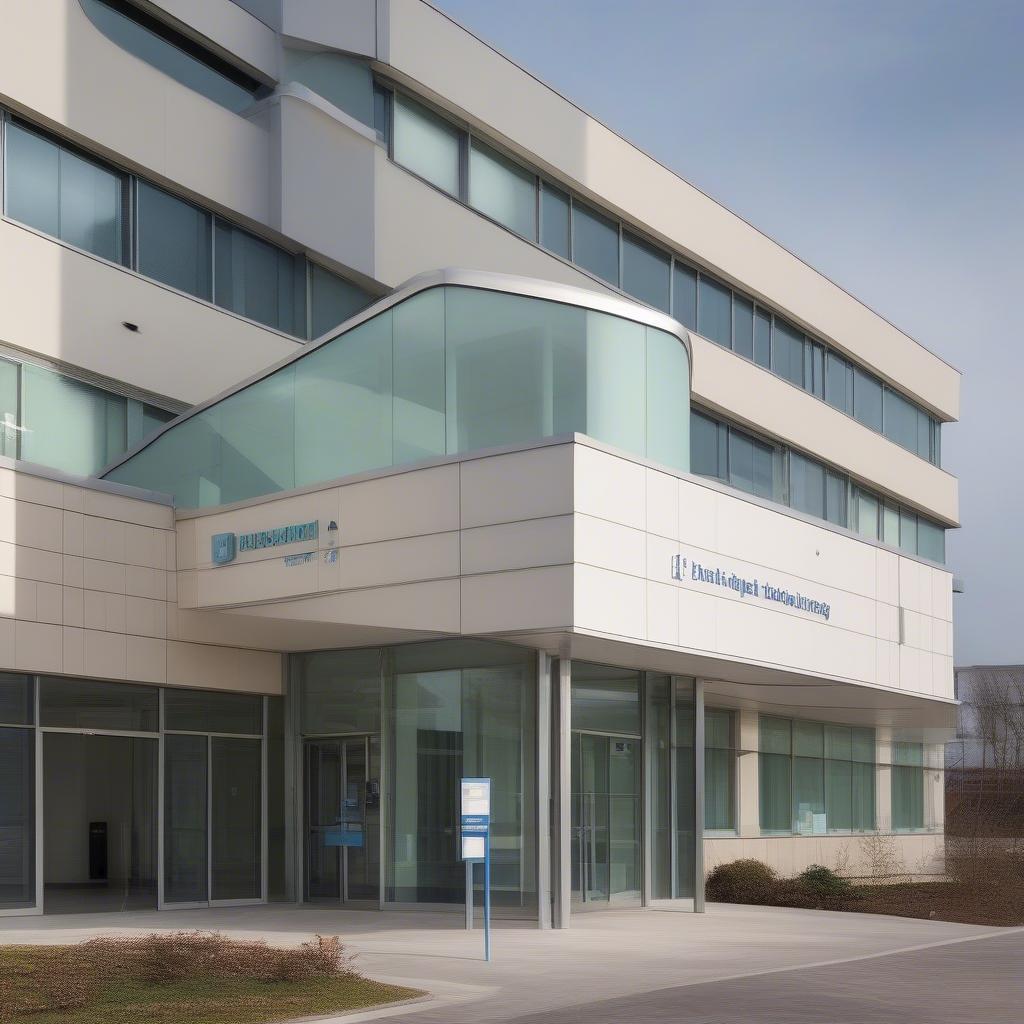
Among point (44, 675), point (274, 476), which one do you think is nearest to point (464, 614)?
point (274, 476)

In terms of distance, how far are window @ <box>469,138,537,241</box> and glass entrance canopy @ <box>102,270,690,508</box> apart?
11.1 meters

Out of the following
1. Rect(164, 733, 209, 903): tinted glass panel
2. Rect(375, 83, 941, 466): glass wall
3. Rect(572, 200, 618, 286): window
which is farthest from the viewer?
Rect(572, 200, 618, 286): window

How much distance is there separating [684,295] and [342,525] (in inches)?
758

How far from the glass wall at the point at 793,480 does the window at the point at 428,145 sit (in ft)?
29.3

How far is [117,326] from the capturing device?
961 inches

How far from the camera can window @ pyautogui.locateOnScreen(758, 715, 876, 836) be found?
34562mm

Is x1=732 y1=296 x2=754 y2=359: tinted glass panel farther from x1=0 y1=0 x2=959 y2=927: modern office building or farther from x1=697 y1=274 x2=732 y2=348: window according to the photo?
x1=0 y1=0 x2=959 y2=927: modern office building

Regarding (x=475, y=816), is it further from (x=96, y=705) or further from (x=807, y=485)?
(x=807, y=485)

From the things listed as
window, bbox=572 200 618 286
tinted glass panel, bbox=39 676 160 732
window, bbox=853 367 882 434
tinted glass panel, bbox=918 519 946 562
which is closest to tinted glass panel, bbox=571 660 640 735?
tinted glass panel, bbox=39 676 160 732

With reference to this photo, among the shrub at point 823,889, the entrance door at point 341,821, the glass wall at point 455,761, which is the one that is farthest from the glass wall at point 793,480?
the glass wall at point 455,761

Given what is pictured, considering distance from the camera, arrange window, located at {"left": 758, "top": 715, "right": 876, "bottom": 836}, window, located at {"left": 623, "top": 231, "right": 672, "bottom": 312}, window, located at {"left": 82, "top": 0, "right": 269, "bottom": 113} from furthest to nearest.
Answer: window, located at {"left": 623, "top": 231, "right": 672, "bottom": 312} → window, located at {"left": 758, "top": 715, "right": 876, "bottom": 836} → window, located at {"left": 82, "top": 0, "right": 269, "bottom": 113}

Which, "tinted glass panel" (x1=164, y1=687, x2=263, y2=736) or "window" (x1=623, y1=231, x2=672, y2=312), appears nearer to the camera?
"tinted glass panel" (x1=164, y1=687, x2=263, y2=736)

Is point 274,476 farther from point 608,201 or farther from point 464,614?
point 608,201

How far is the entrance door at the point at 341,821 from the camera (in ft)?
73.6
